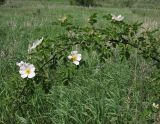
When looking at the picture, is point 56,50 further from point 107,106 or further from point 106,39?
point 107,106

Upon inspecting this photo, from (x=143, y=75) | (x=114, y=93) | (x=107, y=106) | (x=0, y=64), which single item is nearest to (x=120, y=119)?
(x=107, y=106)

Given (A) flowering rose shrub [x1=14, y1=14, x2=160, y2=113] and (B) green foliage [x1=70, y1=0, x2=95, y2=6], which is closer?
(A) flowering rose shrub [x1=14, y1=14, x2=160, y2=113]

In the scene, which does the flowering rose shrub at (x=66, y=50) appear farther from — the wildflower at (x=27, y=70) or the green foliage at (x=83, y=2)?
the green foliage at (x=83, y=2)

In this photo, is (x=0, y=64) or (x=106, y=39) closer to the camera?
(x=106, y=39)

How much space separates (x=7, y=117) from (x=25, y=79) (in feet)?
3.54

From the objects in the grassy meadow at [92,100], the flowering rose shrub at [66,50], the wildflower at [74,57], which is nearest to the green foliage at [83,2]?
the grassy meadow at [92,100]

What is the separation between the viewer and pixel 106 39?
350cm

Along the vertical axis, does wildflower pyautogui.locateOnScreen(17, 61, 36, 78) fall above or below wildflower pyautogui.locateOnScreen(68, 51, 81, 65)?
below

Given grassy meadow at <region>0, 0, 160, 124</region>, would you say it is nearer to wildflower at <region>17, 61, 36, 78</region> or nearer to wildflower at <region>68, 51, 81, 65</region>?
wildflower at <region>17, 61, 36, 78</region>

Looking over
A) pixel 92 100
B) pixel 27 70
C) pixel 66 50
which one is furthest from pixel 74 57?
pixel 92 100

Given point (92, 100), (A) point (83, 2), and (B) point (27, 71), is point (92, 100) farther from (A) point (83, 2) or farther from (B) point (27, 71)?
(A) point (83, 2)

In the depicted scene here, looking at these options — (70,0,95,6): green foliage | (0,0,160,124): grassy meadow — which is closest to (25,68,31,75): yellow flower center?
(0,0,160,124): grassy meadow

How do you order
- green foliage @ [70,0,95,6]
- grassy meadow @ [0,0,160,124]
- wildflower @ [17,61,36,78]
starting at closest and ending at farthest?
wildflower @ [17,61,36,78], grassy meadow @ [0,0,160,124], green foliage @ [70,0,95,6]

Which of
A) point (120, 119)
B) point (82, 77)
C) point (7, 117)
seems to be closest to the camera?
point (120, 119)
